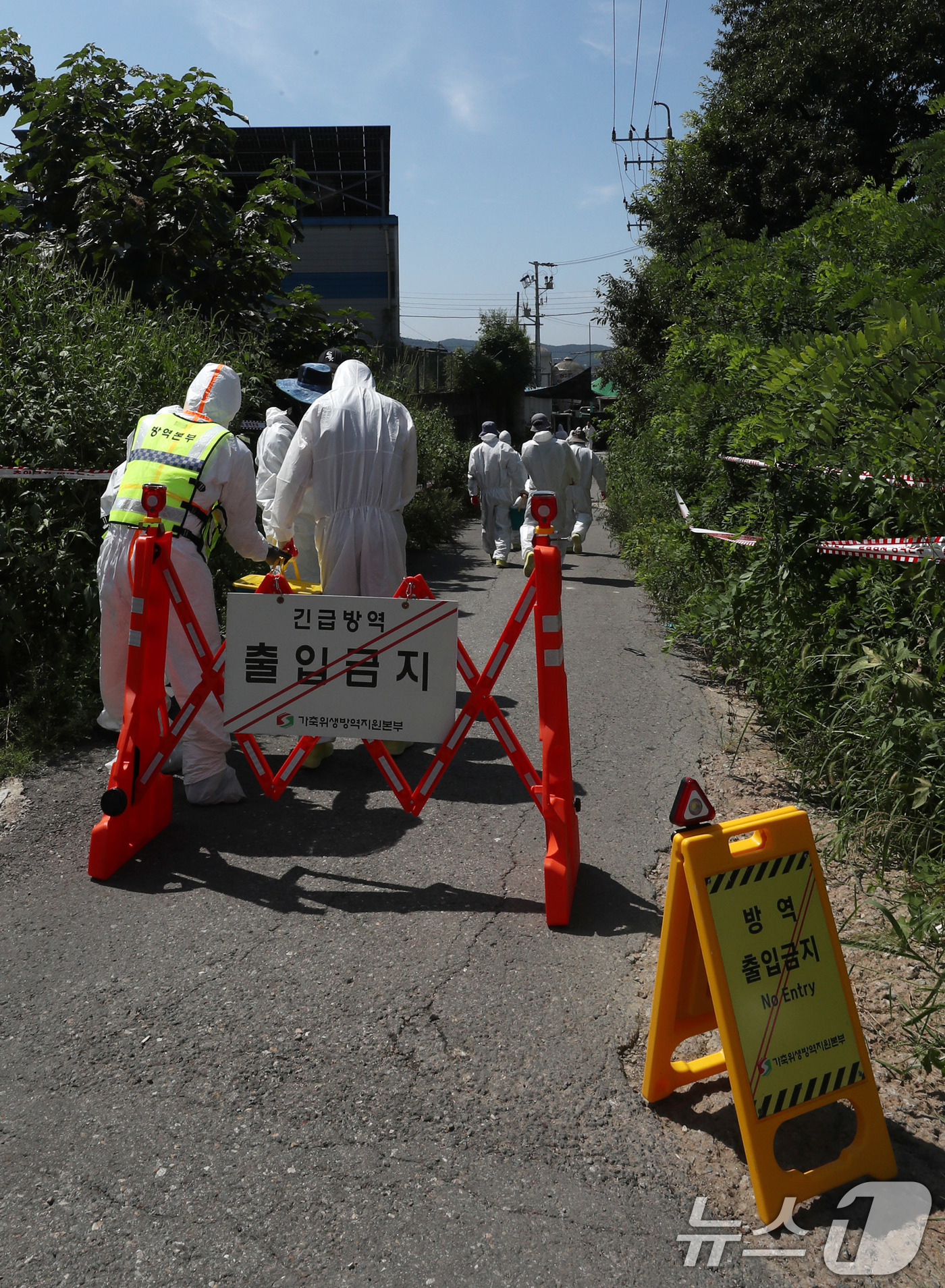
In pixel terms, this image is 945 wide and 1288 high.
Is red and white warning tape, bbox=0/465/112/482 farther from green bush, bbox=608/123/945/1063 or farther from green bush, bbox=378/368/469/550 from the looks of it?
green bush, bbox=378/368/469/550

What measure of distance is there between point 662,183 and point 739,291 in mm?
11032

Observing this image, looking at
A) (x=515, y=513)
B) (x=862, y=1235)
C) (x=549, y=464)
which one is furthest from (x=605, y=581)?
(x=862, y=1235)

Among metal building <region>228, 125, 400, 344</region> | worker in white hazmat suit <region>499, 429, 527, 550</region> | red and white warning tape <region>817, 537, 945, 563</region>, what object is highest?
metal building <region>228, 125, 400, 344</region>

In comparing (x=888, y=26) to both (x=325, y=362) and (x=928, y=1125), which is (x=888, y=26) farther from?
(x=928, y=1125)

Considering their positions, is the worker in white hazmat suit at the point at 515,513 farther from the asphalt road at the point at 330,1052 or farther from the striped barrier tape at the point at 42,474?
the asphalt road at the point at 330,1052

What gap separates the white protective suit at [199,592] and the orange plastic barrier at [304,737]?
28cm

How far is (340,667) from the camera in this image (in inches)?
154

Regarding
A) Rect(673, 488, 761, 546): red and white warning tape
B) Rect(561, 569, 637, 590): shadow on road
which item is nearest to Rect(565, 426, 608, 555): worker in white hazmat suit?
Rect(561, 569, 637, 590): shadow on road

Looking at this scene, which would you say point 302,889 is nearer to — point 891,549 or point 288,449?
point 891,549

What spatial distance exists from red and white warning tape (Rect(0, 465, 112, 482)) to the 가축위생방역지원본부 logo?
520cm

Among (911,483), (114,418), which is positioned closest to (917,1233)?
(911,483)

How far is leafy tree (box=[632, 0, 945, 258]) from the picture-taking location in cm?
1397

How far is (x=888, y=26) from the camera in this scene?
13945 mm

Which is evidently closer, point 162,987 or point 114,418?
point 162,987
